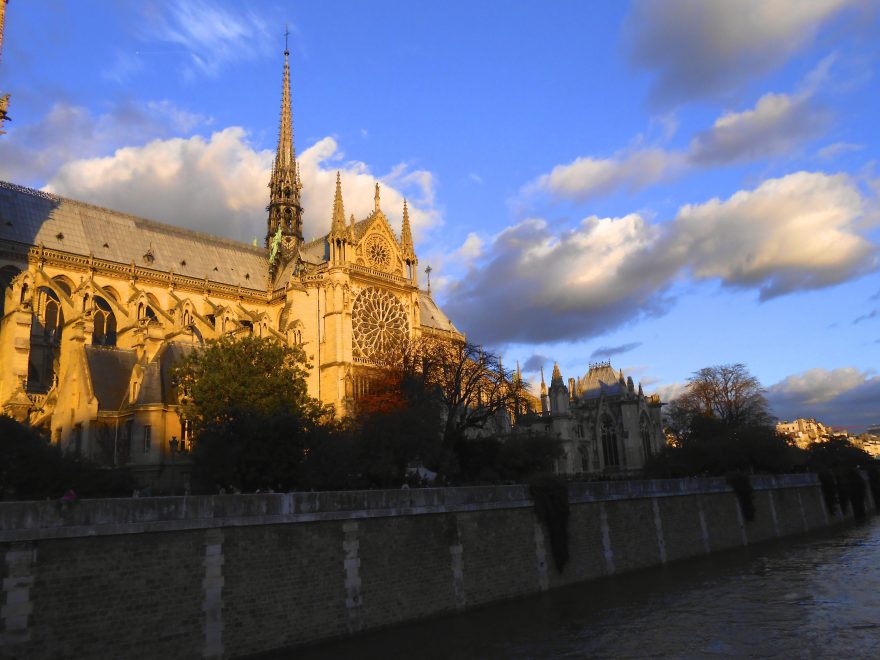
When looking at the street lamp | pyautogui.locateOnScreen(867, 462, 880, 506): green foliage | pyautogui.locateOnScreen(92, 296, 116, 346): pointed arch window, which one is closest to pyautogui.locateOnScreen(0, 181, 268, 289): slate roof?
pyautogui.locateOnScreen(92, 296, 116, 346): pointed arch window

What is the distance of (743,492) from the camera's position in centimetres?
3919

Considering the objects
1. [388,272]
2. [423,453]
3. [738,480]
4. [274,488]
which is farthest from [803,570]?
[388,272]

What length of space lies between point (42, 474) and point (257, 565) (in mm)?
8218

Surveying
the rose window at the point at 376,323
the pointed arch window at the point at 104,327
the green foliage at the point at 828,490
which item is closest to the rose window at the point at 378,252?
the rose window at the point at 376,323

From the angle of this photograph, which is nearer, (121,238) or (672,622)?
(672,622)

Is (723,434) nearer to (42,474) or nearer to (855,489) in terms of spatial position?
(855,489)

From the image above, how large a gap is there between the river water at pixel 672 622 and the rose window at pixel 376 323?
86.5 ft

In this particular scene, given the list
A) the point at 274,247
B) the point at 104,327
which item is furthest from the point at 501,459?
the point at 274,247

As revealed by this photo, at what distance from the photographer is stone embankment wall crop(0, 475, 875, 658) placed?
13.5 m

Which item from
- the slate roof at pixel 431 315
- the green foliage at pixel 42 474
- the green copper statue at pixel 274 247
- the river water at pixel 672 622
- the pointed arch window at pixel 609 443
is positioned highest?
the green copper statue at pixel 274 247

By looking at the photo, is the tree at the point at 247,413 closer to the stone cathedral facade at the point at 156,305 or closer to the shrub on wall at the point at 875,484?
the stone cathedral facade at the point at 156,305

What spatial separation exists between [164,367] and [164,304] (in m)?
16.6

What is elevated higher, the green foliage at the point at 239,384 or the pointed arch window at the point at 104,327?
the pointed arch window at the point at 104,327

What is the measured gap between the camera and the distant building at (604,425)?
61.2 m
